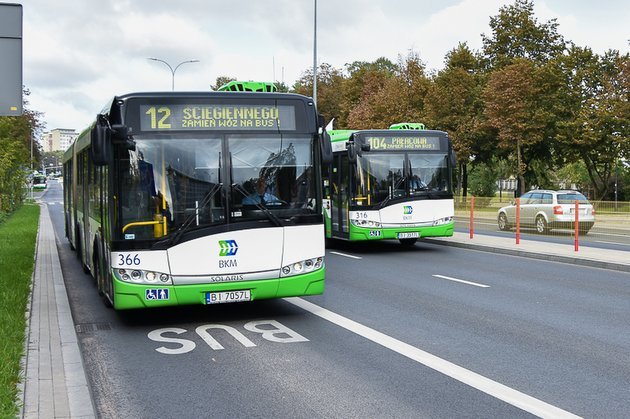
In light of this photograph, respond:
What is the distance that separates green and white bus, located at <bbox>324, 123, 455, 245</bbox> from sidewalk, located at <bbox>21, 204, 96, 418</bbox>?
346 inches

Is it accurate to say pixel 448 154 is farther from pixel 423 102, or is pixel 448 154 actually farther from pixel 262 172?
pixel 423 102

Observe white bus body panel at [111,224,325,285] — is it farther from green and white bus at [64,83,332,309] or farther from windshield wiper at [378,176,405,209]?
windshield wiper at [378,176,405,209]

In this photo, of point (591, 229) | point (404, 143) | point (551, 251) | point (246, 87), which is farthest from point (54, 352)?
point (591, 229)

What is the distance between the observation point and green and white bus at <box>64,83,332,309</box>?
8.83m

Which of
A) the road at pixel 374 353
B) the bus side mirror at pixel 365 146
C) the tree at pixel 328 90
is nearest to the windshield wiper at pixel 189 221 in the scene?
the road at pixel 374 353

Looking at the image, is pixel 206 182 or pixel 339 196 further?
pixel 339 196

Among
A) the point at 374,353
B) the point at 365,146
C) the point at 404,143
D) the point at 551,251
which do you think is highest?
the point at 404,143

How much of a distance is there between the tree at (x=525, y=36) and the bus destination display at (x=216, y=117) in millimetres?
50474

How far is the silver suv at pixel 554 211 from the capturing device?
85.1 feet

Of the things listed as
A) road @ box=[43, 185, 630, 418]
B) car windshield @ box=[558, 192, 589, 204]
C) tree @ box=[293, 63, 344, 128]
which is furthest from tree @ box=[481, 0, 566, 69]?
road @ box=[43, 185, 630, 418]

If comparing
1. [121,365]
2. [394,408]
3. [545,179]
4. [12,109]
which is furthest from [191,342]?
[545,179]

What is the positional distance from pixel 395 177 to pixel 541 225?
32.0ft

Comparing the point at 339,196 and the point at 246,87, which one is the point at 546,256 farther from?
the point at 246,87

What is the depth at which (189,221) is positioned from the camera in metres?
8.91
